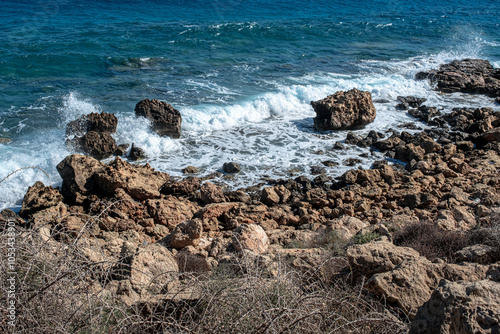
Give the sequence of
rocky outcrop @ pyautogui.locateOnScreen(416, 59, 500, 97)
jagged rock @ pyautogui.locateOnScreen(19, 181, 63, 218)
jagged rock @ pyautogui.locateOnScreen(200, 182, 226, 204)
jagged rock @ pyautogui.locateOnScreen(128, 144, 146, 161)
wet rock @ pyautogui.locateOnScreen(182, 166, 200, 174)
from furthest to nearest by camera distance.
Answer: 1. rocky outcrop @ pyautogui.locateOnScreen(416, 59, 500, 97)
2. jagged rock @ pyautogui.locateOnScreen(128, 144, 146, 161)
3. wet rock @ pyautogui.locateOnScreen(182, 166, 200, 174)
4. jagged rock @ pyautogui.locateOnScreen(200, 182, 226, 204)
5. jagged rock @ pyautogui.locateOnScreen(19, 181, 63, 218)

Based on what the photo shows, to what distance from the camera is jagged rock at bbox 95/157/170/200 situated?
8.02 metres

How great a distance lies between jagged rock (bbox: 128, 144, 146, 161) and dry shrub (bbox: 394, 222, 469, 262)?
23.1 ft

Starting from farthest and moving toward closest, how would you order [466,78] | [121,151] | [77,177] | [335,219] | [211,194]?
[466,78] < [121,151] < [211,194] < [77,177] < [335,219]

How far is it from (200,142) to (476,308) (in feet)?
31.4

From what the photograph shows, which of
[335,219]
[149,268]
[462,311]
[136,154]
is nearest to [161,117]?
[136,154]

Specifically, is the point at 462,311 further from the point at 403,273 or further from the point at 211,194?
the point at 211,194

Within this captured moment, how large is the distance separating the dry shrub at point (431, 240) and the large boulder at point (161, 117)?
300 inches

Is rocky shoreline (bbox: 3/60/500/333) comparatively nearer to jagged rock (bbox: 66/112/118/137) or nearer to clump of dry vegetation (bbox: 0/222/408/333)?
jagged rock (bbox: 66/112/118/137)

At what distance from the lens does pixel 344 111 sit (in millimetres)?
12477

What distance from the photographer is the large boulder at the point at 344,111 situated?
12383mm

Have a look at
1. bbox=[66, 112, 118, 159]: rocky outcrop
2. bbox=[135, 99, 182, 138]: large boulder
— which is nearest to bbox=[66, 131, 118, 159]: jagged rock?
bbox=[66, 112, 118, 159]: rocky outcrop

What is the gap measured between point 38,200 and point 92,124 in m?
3.98

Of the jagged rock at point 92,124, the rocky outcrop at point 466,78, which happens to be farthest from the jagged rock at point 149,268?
the rocky outcrop at point 466,78

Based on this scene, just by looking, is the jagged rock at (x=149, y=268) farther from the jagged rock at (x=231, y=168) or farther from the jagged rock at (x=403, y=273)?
the jagged rock at (x=231, y=168)
